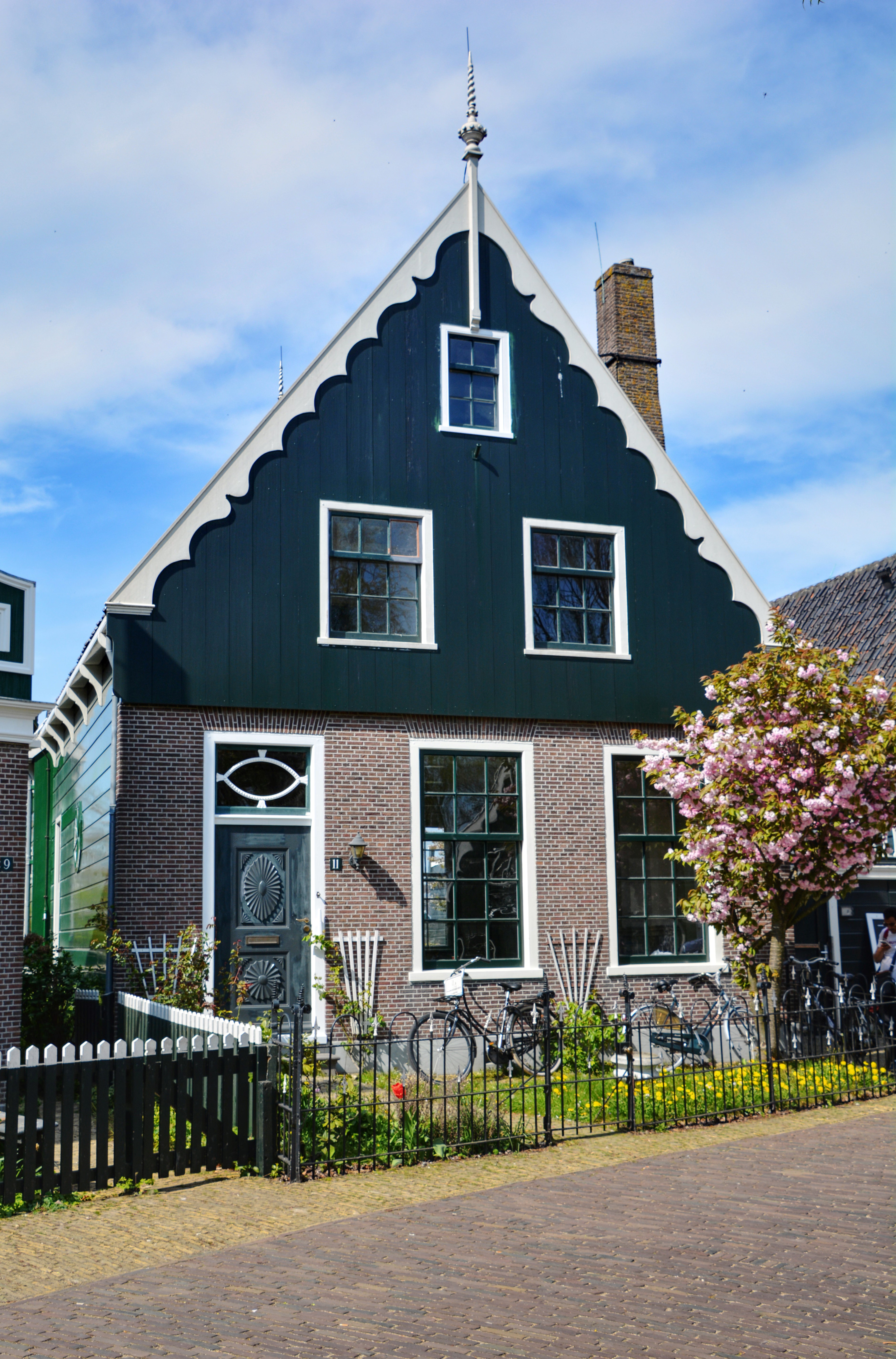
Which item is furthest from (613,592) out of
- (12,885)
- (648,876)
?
(12,885)

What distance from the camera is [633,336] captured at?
19625 mm

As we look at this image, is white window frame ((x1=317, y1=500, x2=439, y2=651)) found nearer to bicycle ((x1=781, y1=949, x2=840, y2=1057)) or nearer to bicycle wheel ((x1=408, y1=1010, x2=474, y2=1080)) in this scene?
bicycle wheel ((x1=408, y1=1010, x2=474, y2=1080))

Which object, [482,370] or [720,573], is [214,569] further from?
[720,573]

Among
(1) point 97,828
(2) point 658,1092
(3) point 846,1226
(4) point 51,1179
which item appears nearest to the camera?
(3) point 846,1226

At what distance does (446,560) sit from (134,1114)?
875 cm

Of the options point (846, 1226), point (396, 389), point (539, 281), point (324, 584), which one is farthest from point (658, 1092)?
point (539, 281)

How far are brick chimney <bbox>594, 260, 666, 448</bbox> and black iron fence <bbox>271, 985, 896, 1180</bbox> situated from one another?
927 centimetres

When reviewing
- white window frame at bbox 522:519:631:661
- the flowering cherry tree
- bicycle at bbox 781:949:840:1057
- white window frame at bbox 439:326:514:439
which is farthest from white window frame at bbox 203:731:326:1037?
bicycle at bbox 781:949:840:1057

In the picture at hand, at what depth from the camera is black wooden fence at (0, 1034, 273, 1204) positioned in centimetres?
843

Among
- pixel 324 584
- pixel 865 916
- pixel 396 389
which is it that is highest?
pixel 396 389

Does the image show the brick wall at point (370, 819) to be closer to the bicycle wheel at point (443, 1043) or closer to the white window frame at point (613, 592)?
the bicycle wheel at point (443, 1043)

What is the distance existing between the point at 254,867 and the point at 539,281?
29.7ft

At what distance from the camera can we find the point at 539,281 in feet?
56.4

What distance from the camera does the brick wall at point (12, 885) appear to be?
12.4 metres
